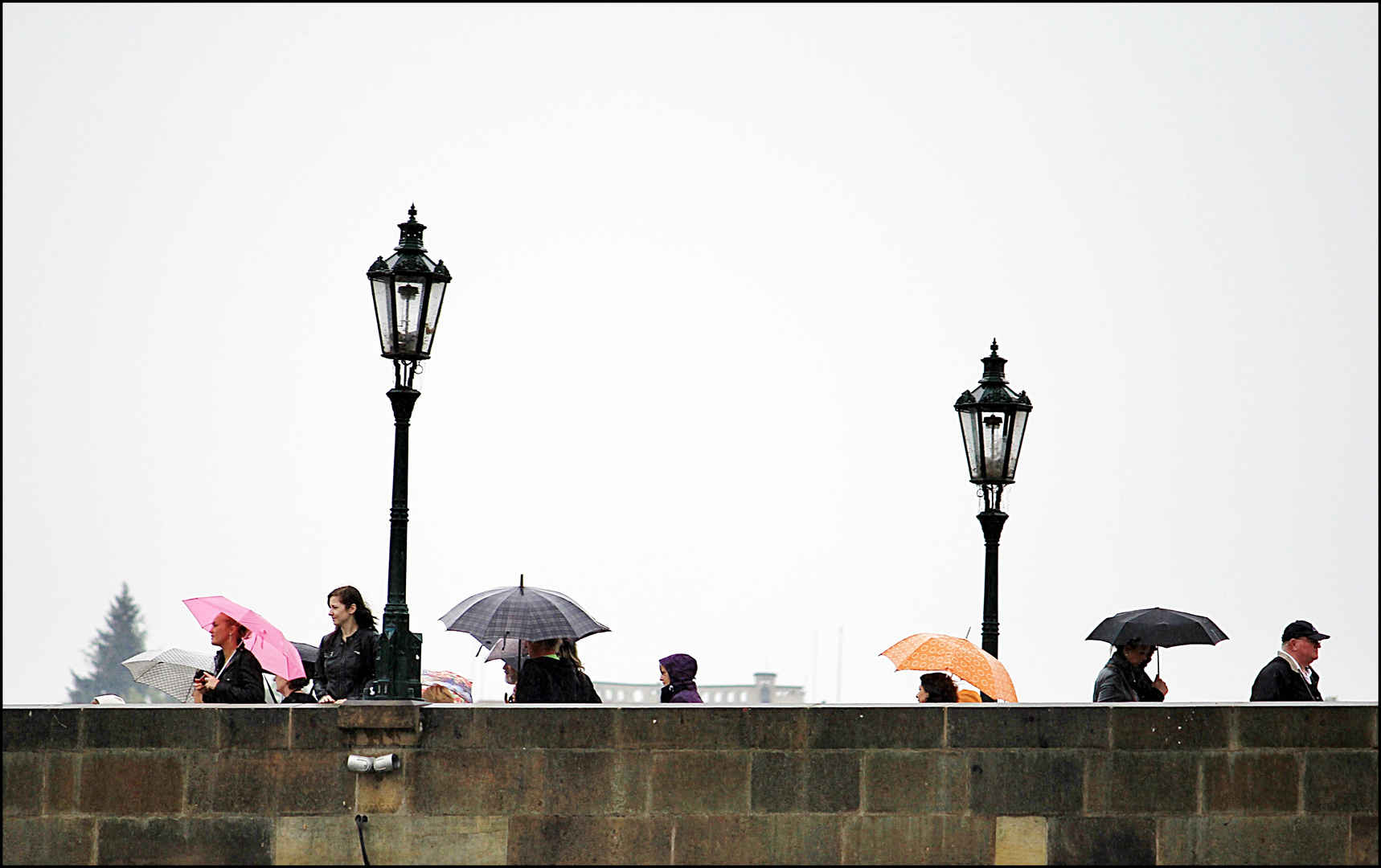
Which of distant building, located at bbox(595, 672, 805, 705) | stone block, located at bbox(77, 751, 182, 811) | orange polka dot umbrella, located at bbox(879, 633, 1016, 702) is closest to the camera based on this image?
stone block, located at bbox(77, 751, 182, 811)

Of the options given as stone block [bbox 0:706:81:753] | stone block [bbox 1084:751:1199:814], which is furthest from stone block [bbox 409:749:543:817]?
stone block [bbox 1084:751:1199:814]

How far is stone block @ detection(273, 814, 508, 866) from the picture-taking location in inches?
431

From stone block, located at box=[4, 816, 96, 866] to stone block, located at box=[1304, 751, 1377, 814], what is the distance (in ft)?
23.5

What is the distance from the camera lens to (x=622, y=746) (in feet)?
36.2

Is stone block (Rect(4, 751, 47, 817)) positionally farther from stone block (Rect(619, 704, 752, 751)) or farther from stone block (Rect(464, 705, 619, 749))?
stone block (Rect(619, 704, 752, 751))

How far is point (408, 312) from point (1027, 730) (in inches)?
176

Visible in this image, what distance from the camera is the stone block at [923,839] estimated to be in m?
11.0

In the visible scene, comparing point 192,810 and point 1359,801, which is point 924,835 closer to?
point 1359,801

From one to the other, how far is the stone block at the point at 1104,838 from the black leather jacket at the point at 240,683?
486 cm

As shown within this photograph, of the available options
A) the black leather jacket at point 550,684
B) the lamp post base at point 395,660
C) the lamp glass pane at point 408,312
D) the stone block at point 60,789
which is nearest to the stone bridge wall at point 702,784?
the stone block at point 60,789

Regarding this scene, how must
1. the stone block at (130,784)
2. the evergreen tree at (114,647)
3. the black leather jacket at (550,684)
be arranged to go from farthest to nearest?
the evergreen tree at (114,647)
the black leather jacket at (550,684)
the stone block at (130,784)

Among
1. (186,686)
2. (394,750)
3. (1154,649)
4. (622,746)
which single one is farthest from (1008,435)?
(186,686)

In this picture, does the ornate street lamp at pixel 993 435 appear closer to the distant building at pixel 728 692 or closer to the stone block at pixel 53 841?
the stone block at pixel 53 841

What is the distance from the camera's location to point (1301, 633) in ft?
39.1
